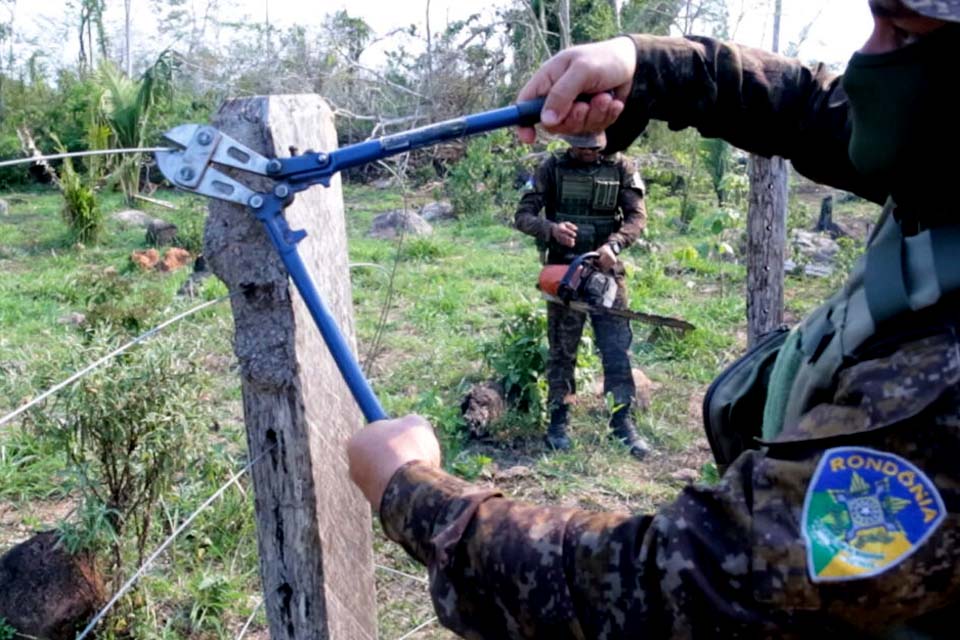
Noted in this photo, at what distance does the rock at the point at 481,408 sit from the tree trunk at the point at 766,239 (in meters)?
1.44

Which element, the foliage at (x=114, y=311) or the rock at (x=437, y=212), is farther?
the rock at (x=437, y=212)

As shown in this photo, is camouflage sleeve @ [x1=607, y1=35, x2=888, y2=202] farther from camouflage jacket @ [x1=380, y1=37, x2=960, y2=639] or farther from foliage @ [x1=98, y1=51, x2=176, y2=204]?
foliage @ [x1=98, y1=51, x2=176, y2=204]

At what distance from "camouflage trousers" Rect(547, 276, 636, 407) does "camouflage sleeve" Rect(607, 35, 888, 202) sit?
3.28m

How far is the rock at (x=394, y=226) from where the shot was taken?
10391mm

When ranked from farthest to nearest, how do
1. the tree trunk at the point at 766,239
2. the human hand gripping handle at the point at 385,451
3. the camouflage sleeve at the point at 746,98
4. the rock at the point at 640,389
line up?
1. the rock at the point at 640,389
2. the tree trunk at the point at 766,239
3. the camouflage sleeve at the point at 746,98
4. the human hand gripping handle at the point at 385,451

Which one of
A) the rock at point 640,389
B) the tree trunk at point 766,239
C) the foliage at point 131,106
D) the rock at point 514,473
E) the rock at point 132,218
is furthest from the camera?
the foliage at point 131,106

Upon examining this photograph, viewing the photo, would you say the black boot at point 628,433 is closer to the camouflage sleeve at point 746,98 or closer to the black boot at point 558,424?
the black boot at point 558,424

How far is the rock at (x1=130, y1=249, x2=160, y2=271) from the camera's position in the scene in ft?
27.8

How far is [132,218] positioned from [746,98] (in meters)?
10.6

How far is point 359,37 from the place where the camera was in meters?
16.9

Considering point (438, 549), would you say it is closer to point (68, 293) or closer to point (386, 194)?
point (68, 293)

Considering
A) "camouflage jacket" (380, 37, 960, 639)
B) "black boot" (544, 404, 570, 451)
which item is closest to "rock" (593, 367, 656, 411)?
"black boot" (544, 404, 570, 451)

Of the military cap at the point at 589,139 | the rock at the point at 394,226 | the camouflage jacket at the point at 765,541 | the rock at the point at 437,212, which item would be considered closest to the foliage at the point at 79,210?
the rock at the point at 394,226

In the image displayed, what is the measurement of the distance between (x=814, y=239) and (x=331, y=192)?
866cm
